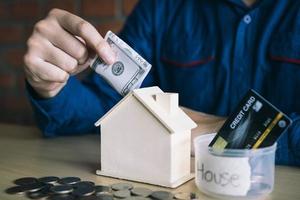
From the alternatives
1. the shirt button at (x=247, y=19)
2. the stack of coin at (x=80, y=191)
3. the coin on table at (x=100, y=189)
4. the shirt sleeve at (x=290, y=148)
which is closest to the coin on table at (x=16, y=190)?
the stack of coin at (x=80, y=191)

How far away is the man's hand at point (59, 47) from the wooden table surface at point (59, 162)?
0.14 metres

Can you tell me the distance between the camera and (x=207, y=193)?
2.20ft

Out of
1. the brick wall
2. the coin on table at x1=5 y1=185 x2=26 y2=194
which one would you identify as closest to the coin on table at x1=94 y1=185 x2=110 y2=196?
the coin on table at x1=5 y1=185 x2=26 y2=194

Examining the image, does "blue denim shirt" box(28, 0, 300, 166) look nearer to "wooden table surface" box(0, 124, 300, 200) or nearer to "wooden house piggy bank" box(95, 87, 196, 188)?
"wooden table surface" box(0, 124, 300, 200)

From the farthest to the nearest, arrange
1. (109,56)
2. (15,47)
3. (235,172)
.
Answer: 1. (15,47)
2. (109,56)
3. (235,172)

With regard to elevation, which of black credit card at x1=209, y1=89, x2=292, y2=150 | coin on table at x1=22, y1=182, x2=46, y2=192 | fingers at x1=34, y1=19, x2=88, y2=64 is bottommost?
coin on table at x1=22, y1=182, x2=46, y2=192

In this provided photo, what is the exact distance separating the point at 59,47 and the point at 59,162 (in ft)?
0.67

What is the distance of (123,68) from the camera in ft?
2.66

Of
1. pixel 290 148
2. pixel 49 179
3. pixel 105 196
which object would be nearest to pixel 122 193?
pixel 105 196

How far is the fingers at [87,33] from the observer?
807 mm

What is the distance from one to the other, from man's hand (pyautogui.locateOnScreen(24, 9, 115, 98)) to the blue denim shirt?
0.17m

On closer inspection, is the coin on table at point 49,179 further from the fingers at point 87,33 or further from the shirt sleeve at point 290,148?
the shirt sleeve at point 290,148

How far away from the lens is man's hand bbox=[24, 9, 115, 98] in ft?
2.81

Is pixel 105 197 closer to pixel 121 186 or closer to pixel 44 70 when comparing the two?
pixel 121 186
